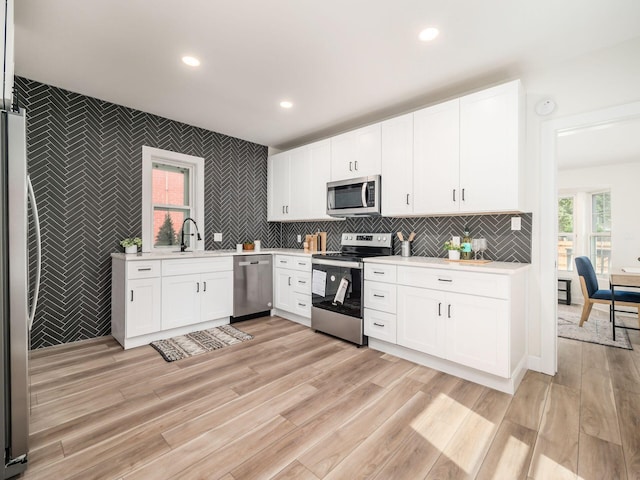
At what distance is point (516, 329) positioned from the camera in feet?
7.54

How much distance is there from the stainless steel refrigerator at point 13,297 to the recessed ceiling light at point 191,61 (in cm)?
132

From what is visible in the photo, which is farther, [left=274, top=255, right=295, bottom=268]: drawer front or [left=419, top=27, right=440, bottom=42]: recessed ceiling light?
[left=274, top=255, right=295, bottom=268]: drawer front

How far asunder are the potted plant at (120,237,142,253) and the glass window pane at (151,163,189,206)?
0.57m

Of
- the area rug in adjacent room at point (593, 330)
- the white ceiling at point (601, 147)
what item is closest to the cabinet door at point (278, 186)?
the white ceiling at point (601, 147)

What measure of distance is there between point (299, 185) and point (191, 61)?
6.73 ft

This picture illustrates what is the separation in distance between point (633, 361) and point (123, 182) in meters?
5.37

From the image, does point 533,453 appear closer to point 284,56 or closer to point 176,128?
point 284,56

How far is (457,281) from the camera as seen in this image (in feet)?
7.80

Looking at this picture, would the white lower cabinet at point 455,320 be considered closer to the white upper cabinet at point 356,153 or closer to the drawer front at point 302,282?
the drawer front at point 302,282

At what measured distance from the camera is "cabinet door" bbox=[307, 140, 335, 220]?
3838mm

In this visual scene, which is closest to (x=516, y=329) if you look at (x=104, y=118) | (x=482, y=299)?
(x=482, y=299)

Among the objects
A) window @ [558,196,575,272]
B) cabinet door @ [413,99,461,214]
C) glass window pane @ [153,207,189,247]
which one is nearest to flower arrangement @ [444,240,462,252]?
cabinet door @ [413,99,461,214]

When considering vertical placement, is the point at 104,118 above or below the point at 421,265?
above

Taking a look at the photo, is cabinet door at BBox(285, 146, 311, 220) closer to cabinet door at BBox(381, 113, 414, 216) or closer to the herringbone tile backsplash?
the herringbone tile backsplash
